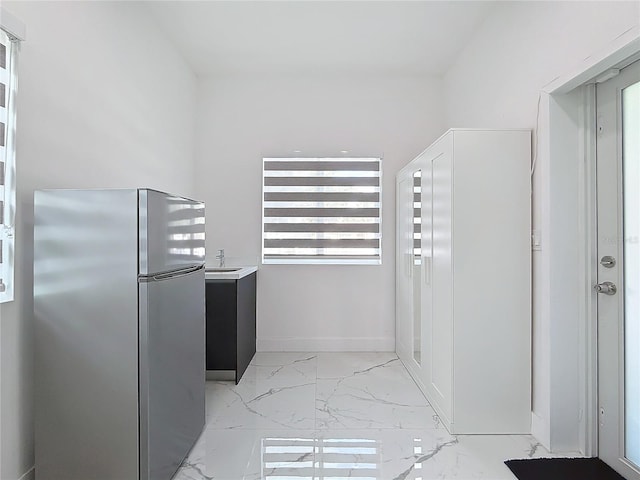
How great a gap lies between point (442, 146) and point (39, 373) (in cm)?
258

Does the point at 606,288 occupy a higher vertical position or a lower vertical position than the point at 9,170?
lower

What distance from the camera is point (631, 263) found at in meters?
2.06

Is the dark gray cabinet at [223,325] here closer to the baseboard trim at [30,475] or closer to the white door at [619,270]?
the baseboard trim at [30,475]

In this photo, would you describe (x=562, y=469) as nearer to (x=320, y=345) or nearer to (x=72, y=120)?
(x=320, y=345)

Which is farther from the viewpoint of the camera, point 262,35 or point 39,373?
point 262,35

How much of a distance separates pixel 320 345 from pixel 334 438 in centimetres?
191

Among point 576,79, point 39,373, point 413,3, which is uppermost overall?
point 413,3

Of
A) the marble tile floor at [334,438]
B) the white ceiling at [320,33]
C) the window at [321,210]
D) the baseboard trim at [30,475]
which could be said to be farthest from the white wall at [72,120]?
the window at [321,210]

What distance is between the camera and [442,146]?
2.71 metres

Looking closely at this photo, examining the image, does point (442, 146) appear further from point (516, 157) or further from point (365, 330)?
point (365, 330)

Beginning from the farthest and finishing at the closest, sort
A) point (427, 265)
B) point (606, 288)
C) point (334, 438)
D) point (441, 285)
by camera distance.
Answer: point (427, 265) → point (441, 285) → point (334, 438) → point (606, 288)

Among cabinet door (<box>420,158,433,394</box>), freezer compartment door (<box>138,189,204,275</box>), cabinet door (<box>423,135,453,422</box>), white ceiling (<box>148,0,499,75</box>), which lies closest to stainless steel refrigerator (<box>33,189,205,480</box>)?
freezer compartment door (<box>138,189,204,275</box>)

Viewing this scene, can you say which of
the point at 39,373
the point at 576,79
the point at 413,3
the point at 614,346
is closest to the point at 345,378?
the point at 614,346

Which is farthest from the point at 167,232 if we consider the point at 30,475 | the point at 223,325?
the point at 223,325
